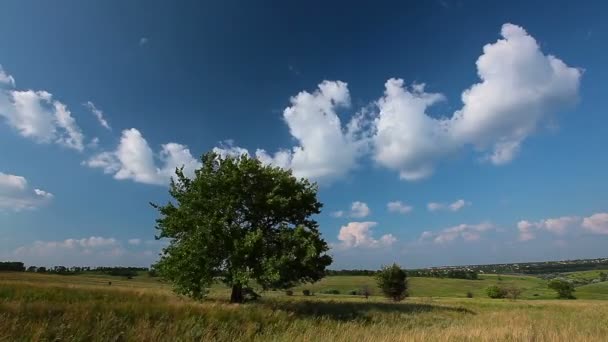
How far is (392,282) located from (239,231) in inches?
2007

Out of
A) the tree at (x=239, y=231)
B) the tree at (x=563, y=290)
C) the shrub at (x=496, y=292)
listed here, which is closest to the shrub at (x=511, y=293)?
the shrub at (x=496, y=292)

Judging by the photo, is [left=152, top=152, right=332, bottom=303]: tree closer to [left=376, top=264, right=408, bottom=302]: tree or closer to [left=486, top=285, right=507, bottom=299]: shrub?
[left=376, top=264, right=408, bottom=302]: tree

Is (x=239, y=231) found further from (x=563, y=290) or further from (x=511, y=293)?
(x=563, y=290)

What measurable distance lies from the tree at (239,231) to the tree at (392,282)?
45.7 m

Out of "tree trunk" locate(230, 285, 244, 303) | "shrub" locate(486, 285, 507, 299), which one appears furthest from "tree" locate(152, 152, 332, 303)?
"shrub" locate(486, 285, 507, 299)

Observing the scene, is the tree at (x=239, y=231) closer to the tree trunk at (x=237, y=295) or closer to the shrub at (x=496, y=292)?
the tree trunk at (x=237, y=295)

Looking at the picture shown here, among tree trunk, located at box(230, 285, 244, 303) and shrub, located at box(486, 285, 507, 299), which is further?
shrub, located at box(486, 285, 507, 299)

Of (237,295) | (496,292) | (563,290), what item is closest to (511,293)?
(496,292)

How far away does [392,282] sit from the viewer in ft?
238

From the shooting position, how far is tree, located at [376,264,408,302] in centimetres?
7269

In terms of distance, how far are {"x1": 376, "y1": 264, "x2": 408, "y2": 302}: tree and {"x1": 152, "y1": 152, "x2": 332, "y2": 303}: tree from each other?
150 ft

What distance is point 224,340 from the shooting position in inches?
375

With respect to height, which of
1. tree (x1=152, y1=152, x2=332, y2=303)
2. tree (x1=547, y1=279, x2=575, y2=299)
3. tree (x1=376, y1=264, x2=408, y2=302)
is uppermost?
tree (x1=152, y1=152, x2=332, y2=303)

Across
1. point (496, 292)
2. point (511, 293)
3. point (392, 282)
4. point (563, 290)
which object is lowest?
point (563, 290)
